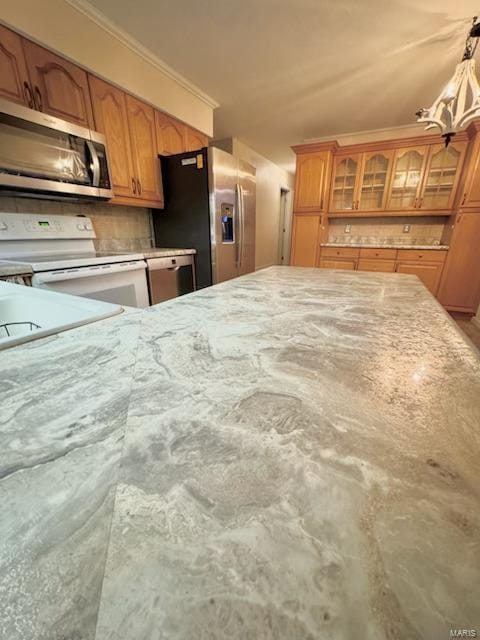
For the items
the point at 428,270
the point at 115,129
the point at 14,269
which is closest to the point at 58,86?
the point at 115,129

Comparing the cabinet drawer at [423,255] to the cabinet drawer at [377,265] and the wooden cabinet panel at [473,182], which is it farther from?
the wooden cabinet panel at [473,182]

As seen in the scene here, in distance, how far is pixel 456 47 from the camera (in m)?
2.05

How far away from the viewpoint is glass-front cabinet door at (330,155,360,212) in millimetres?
3582

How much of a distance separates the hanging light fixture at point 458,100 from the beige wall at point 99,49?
6.73 ft

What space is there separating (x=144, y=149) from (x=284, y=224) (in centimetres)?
438

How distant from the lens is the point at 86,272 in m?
1.61

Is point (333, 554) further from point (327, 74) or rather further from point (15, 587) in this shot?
point (327, 74)

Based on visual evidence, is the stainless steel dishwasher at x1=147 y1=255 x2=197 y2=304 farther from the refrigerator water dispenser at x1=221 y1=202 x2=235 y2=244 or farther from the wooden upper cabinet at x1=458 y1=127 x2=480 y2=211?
the wooden upper cabinet at x1=458 y1=127 x2=480 y2=211

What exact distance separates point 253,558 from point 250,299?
29.4 inches

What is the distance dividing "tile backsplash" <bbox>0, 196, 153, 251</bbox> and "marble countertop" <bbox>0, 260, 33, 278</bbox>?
0.68 m

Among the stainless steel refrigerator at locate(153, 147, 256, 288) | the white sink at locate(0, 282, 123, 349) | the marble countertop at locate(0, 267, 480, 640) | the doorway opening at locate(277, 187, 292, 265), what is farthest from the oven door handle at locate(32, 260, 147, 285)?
the doorway opening at locate(277, 187, 292, 265)

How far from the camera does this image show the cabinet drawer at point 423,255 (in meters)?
3.18

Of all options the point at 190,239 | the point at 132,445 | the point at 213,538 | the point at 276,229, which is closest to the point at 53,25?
the point at 190,239

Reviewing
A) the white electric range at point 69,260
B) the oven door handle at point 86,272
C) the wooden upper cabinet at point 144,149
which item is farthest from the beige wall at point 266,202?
the oven door handle at point 86,272
